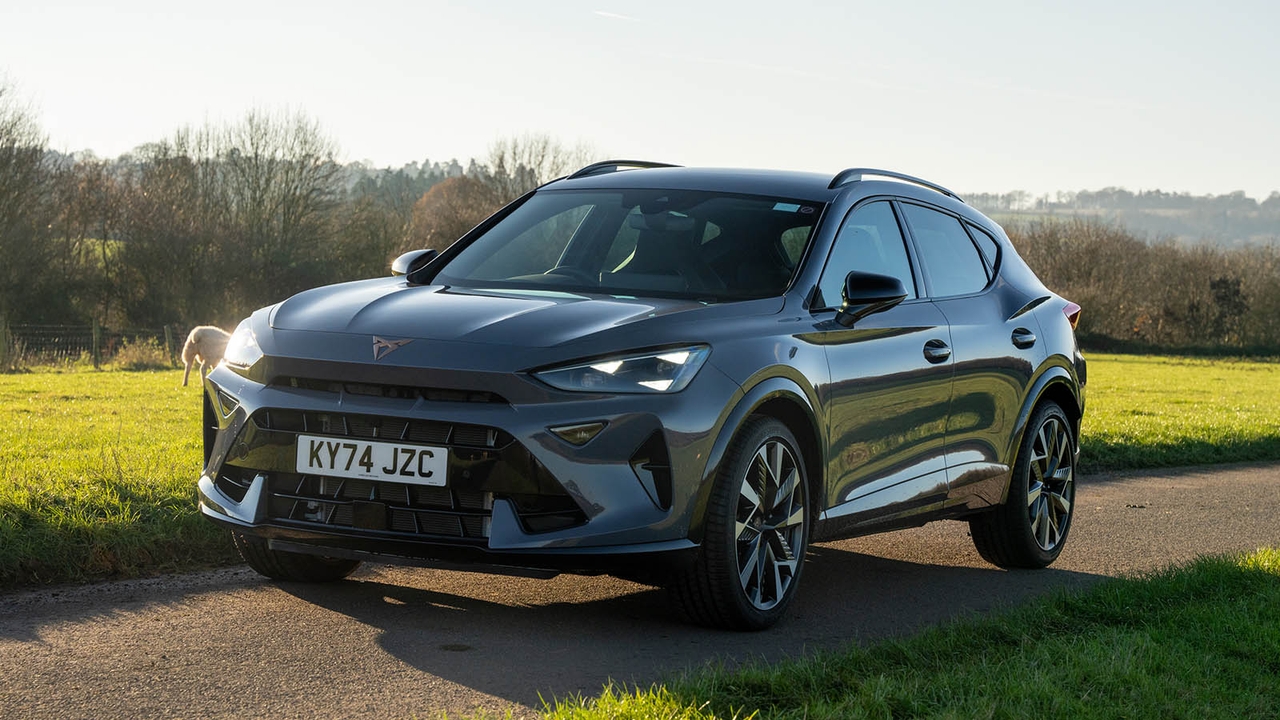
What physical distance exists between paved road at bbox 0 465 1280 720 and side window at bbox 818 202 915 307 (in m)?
1.43

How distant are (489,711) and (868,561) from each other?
12.5 ft

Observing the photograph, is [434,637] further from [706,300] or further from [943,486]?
[943,486]

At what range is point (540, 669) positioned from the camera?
4.77 meters

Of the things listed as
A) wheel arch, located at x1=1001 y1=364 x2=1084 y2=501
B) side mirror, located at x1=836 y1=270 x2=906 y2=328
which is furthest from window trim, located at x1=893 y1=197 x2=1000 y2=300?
side mirror, located at x1=836 y1=270 x2=906 y2=328

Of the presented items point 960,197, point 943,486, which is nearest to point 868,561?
point 943,486

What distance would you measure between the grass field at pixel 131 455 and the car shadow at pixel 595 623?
101 cm

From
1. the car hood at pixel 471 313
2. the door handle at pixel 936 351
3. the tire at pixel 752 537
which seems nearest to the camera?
the car hood at pixel 471 313

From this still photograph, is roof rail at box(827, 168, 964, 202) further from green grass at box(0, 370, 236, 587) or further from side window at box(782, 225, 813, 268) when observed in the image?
green grass at box(0, 370, 236, 587)

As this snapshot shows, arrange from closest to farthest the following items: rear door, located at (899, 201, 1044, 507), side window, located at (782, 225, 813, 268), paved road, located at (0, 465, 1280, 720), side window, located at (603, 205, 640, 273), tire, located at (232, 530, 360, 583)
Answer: paved road, located at (0, 465, 1280, 720) < tire, located at (232, 530, 360, 583) < side window, located at (782, 225, 813, 268) < side window, located at (603, 205, 640, 273) < rear door, located at (899, 201, 1044, 507)

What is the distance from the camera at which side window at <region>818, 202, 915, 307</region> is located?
6.21 m

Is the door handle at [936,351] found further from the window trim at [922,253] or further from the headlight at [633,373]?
the headlight at [633,373]

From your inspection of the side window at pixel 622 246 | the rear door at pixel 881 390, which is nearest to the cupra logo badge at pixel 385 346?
the side window at pixel 622 246

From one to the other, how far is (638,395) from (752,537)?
0.88 m

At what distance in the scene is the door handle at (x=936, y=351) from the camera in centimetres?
661
